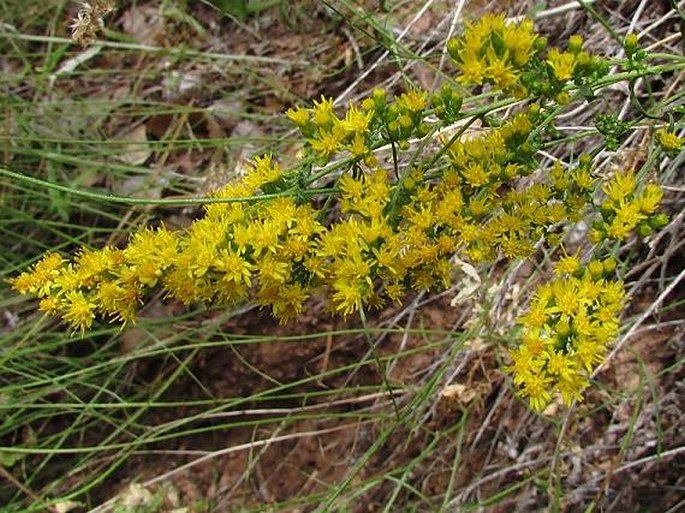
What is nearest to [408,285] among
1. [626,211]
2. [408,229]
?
[408,229]

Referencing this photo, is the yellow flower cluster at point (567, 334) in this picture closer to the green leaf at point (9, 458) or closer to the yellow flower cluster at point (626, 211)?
the yellow flower cluster at point (626, 211)

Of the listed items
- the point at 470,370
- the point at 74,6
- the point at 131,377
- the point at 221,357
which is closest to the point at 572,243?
the point at 470,370

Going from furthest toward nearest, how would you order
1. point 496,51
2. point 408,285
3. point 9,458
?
point 9,458 → point 408,285 → point 496,51

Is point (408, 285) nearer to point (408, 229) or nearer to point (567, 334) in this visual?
point (408, 229)

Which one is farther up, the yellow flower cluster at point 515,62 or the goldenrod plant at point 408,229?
the yellow flower cluster at point 515,62

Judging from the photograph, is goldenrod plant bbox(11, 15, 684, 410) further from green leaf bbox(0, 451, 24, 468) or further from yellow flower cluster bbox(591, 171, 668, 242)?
green leaf bbox(0, 451, 24, 468)

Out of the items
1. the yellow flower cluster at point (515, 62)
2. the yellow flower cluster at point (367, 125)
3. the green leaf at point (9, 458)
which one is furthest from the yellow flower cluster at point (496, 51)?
the green leaf at point (9, 458)

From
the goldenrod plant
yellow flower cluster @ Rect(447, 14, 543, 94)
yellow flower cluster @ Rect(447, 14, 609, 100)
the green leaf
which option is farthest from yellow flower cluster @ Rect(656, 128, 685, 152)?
the green leaf

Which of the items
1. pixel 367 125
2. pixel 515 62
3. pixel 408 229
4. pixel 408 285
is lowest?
pixel 408 285
